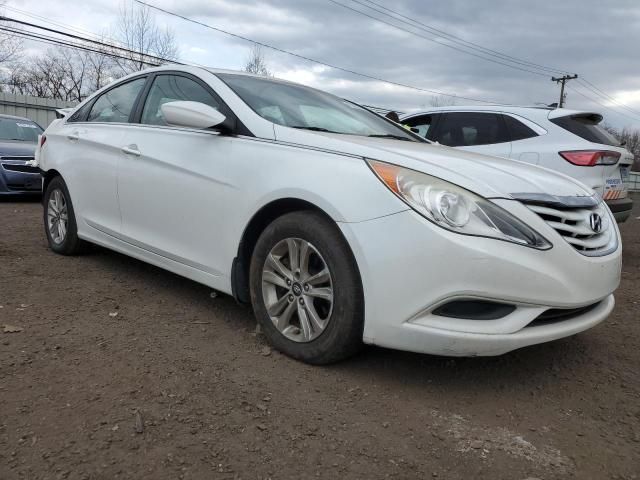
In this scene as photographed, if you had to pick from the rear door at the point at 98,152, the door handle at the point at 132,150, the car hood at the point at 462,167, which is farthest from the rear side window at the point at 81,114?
the car hood at the point at 462,167

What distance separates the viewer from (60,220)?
15.9 feet

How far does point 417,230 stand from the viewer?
93.7 inches

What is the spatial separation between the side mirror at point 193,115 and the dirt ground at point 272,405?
3.93 ft

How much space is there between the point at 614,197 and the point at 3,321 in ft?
18.0

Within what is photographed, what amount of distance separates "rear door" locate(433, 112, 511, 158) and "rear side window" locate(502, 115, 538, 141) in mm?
51

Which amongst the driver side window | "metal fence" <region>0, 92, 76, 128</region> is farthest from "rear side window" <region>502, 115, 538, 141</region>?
"metal fence" <region>0, 92, 76, 128</region>

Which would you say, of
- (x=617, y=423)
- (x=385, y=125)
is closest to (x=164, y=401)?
(x=617, y=423)

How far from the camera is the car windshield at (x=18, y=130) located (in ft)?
33.1

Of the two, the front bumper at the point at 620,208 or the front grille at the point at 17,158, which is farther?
the front grille at the point at 17,158

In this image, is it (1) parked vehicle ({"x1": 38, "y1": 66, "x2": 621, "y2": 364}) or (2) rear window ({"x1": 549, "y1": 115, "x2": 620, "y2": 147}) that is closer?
(1) parked vehicle ({"x1": 38, "y1": 66, "x2": 621, "y2": 364})

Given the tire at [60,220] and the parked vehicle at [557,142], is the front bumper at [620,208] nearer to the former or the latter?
the parked vehicle at [557,142]

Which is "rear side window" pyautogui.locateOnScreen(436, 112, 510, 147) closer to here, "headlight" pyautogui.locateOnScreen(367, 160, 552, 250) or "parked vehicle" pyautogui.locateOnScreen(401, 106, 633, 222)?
"parked vehicle" pyautogui.locateOnScreen(401, 106, 633, 222)

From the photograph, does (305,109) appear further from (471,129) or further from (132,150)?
(471,129)

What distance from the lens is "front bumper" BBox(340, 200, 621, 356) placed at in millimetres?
2340
